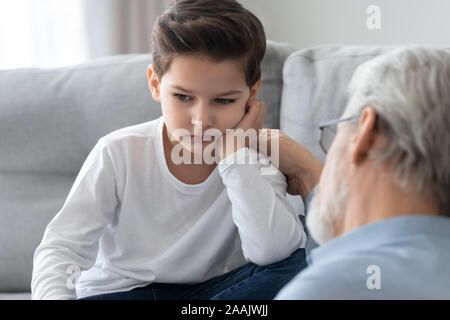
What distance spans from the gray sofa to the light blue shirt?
0.90m

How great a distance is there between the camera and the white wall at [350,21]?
215 centimetres

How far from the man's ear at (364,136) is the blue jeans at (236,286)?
0.51 meters

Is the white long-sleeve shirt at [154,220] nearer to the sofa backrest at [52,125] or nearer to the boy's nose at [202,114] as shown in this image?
the boy's nose at [202,114]

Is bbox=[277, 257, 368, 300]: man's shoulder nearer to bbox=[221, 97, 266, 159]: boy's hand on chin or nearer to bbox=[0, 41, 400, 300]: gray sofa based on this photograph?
bbox=[221, 97, 266, 159]: boy's hand on chin

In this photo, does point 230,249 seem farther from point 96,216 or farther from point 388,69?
point 388,69

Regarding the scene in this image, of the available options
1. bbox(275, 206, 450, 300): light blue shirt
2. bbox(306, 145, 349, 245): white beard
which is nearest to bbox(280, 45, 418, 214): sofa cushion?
bbox(306, 145, 349, 245): white beard

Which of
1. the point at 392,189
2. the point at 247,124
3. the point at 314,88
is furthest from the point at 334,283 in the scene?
the point at 314,88

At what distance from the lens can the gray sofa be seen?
63.6 inches

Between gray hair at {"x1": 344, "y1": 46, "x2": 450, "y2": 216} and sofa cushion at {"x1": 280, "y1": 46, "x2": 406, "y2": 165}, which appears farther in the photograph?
sofa cushion at {"x1": 280, "y1": 46, "x2": 406, "y2": 165}

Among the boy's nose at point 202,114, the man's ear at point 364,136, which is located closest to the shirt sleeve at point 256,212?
the boy's nose at point 202,114

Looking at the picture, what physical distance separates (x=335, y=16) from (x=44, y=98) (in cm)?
145

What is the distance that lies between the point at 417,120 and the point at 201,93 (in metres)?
0.57
